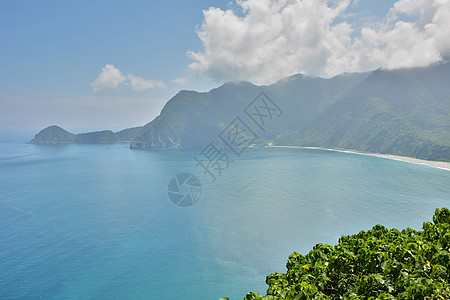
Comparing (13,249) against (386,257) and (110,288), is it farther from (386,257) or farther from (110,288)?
(386,257)

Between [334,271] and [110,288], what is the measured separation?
4361cm

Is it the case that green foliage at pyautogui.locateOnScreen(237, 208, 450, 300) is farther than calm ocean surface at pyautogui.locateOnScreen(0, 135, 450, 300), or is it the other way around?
calm ocean surface at pyautogui.locateOnScreen(0, 135, 450, 300)

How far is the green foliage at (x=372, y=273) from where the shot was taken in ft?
46.2

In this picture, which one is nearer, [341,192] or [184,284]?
[184,284]

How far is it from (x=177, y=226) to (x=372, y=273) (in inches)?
2578

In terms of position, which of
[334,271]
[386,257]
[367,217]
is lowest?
[367,217]

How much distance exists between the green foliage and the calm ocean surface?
29564 millimetres

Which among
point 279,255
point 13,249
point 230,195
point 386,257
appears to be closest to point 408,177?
point 230,195

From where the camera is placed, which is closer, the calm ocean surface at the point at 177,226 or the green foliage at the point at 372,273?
the green foliage at the point at 372,273

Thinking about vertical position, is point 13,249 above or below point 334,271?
below

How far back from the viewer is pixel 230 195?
4250 inches

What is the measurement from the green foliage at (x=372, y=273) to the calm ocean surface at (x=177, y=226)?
29.6 meters

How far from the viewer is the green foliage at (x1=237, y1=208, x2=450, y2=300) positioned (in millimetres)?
14086

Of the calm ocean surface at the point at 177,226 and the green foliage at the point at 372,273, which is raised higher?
the green foliage at the point at 372,273
